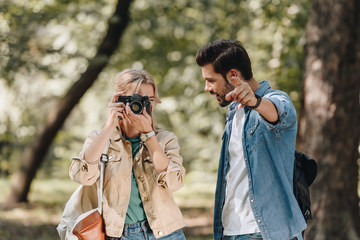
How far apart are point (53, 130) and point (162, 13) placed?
3.78m

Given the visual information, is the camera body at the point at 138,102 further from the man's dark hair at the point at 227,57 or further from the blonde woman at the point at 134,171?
the man's dark hair at the point at 227,57

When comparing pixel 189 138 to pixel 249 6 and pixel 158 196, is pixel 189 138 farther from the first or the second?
pixel 158 196

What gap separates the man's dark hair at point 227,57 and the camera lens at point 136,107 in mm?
486

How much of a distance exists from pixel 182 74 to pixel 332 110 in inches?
232

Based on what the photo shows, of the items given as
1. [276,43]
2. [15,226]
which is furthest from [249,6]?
[15,226]

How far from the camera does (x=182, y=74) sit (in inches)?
444

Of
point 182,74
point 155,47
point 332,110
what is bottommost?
point 332,110

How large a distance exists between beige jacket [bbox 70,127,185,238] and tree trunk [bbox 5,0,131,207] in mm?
5923

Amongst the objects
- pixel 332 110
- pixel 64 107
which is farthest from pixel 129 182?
pixel 64 107

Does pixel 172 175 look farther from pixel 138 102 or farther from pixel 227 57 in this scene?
pixel 227 57

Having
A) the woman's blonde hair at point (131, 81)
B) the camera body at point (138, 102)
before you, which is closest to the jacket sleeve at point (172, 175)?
the camera body at point (138, 102)

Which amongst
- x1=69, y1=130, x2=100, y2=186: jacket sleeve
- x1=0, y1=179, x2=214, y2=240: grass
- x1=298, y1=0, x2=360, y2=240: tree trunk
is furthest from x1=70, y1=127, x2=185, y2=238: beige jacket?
x1=0, y1=179, x2=214, y2=240: grass

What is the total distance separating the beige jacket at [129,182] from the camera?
9.07 ft

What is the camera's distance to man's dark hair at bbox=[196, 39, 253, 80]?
2846 mm
